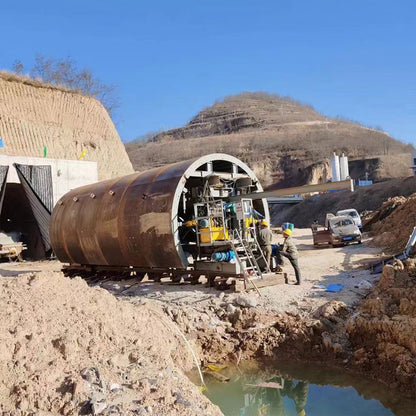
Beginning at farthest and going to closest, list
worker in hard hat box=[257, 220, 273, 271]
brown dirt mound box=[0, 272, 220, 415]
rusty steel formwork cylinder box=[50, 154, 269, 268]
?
worker in hard hat box=[257, 220, 273, 271]
rusty steel formwork cylinder box=[50, 154, 269, 268]
brown dirt mound box=[0, 272, 220, 415]

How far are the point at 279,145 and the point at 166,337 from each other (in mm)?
72859

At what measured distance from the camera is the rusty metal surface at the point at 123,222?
1172 centimetres

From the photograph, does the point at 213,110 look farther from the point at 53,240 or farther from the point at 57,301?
the point at 57,301

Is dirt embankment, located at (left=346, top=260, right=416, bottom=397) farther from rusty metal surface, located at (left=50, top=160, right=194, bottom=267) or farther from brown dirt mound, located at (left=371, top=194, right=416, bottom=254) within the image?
brown dirt mound, located at (left=371, top=194, right=416, bottom=254)

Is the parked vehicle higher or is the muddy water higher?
the parked vehicle

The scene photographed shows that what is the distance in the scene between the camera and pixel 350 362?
784 cm

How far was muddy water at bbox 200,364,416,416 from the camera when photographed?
675 cm

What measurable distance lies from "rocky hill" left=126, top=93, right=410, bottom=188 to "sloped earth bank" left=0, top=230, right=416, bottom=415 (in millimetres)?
57995

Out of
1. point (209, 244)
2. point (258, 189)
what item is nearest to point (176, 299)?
point (209, 244)

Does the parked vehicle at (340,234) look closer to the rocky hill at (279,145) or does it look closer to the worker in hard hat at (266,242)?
the worker in hard hat at (266,242)

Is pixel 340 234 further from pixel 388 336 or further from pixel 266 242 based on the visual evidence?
pixel 388 336

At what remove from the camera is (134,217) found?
1236cm

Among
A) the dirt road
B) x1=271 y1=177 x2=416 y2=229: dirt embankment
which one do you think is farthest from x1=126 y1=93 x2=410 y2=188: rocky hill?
the dirt road

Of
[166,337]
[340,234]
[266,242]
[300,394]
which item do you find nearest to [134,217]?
[266,242]
